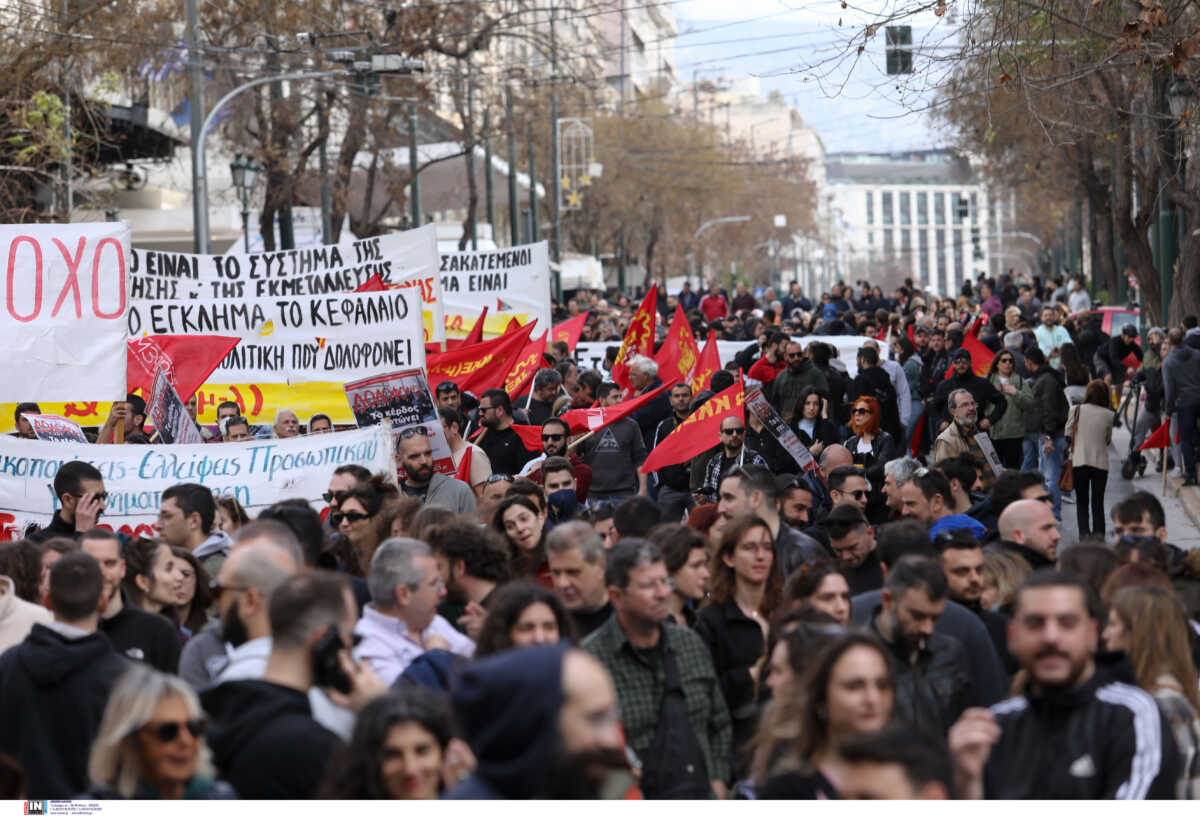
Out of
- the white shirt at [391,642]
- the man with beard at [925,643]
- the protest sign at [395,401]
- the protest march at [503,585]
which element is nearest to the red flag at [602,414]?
the protest march at [503,585]

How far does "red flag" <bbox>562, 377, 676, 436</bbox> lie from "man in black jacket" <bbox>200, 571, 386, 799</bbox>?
25.5ft

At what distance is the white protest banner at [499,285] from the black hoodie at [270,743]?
56.9 ft

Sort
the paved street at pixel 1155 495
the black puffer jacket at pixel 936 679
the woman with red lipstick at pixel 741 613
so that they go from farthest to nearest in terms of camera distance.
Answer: the paved street at pixel 1155 495 < the woman with red lipstick at pixel 741 613 < the black puffer jacket at pixel 936 679

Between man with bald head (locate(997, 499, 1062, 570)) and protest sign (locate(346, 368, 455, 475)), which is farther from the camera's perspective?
protest sign (locate(346, 368, 455, 475))

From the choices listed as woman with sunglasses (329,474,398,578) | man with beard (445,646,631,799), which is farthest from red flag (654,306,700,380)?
man with beard (445,646,631,799)

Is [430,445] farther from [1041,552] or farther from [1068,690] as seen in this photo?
[1068,690]

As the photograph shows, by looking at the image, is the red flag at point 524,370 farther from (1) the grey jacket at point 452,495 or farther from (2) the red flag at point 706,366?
(1) the grey jacket at point 452,495

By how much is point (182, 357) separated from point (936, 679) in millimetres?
8967

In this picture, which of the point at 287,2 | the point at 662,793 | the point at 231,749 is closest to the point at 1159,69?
Result: the point at 662,793

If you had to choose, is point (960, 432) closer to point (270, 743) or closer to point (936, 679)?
point (936, 679)

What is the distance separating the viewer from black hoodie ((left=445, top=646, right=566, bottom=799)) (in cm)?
364

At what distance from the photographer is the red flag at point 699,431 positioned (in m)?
11.6

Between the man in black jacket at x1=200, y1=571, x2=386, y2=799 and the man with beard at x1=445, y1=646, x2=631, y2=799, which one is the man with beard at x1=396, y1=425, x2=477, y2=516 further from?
the man with beard at x1=445, y1=646, x2=631, y2=799

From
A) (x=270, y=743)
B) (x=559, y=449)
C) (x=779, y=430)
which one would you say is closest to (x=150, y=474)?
(x=559, y=449)
